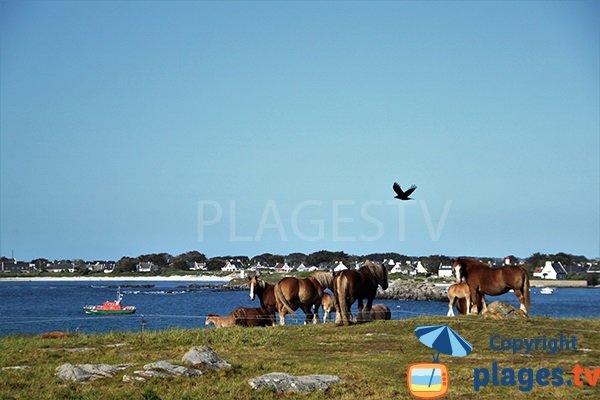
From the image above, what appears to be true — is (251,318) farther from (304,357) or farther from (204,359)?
(204,359)

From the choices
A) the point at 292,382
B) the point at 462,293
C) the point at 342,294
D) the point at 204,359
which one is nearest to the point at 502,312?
the point at 462,293

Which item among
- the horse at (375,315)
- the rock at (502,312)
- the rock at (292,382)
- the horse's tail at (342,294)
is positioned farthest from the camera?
the horse at (375,315)

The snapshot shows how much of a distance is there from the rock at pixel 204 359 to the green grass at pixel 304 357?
17.0 inches

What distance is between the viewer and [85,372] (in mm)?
19250

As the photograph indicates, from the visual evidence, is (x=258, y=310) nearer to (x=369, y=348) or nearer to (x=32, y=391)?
(x=369, y=348)

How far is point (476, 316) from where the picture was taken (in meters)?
29.0

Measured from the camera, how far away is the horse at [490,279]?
98.7 ft

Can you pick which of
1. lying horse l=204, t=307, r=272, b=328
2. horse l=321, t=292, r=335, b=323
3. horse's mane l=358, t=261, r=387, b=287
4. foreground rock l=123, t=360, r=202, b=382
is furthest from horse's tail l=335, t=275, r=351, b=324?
foreground rock l=123, t=360, r=202, b=382

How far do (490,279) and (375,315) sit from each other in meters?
5.30

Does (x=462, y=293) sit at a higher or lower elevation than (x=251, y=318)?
higher

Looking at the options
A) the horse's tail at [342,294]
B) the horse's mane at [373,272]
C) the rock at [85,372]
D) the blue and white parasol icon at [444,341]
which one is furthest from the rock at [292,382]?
the horse's mane at [373,272]

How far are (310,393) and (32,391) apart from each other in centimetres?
583

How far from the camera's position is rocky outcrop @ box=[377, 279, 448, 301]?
126m

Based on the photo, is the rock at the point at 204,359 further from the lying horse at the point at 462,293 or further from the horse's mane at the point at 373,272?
the lying horse at the point at 462,293
